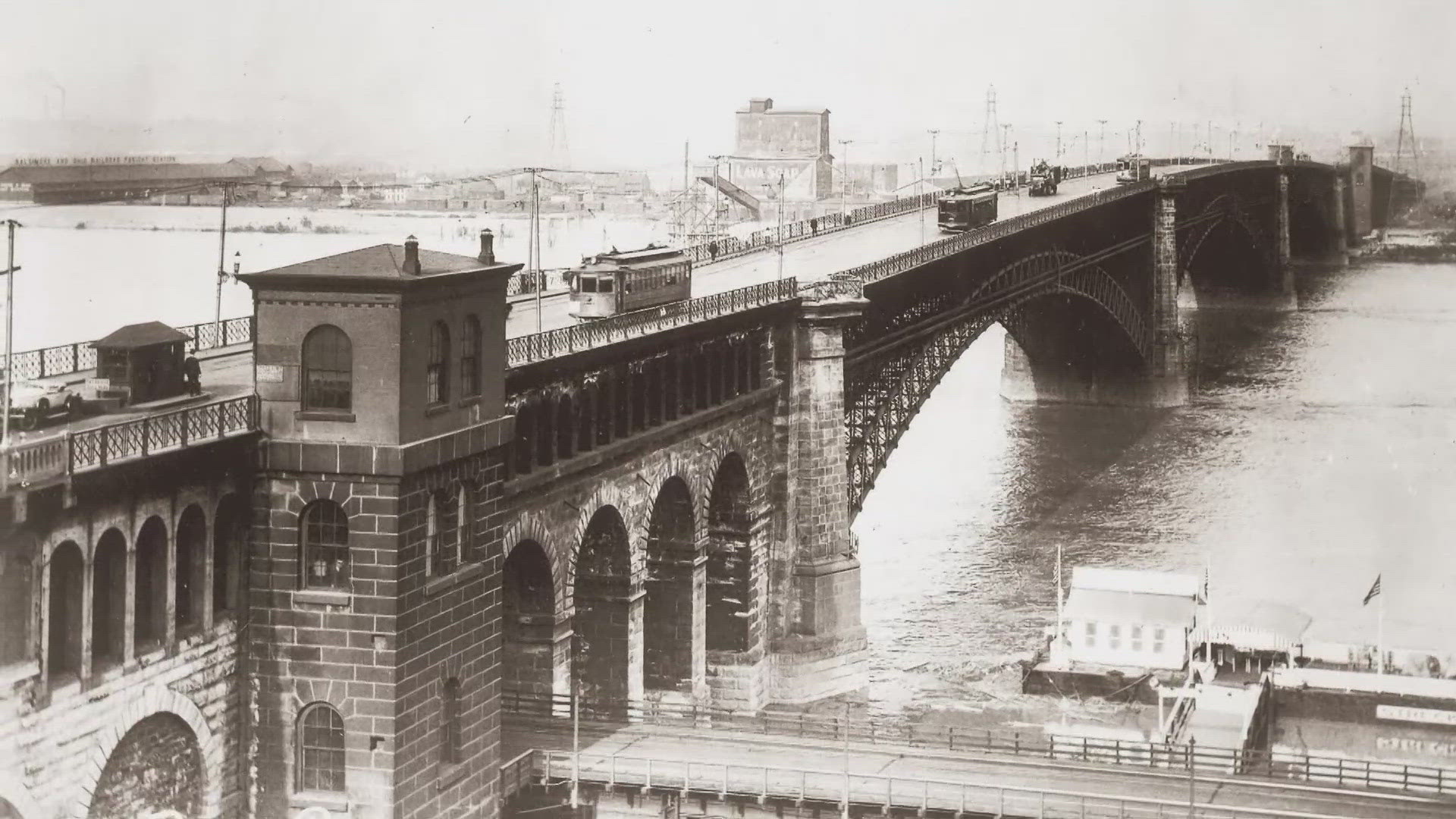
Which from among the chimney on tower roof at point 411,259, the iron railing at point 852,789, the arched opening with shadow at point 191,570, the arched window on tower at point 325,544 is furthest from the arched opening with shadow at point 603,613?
the arched opening with shadow at point 191,570

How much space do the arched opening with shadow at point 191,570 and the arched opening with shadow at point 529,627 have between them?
1436cm

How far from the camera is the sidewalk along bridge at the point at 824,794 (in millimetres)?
48156

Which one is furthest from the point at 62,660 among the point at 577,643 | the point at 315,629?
the point at 577,643

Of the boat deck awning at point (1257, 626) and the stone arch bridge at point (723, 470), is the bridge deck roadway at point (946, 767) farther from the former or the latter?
the boat deck awning at point (1257, 626)

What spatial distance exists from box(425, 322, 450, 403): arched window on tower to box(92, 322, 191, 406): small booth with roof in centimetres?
533

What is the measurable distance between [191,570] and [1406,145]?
155 metres

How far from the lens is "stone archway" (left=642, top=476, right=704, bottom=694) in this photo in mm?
65000

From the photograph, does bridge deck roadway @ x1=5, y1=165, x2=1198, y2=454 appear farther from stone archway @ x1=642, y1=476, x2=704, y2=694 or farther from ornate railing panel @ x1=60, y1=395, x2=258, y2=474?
stone archway @ x1=642, y1=476, x2=704, y2=694

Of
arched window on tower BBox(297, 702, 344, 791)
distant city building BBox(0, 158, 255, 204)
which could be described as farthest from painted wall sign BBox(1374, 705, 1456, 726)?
distant city building BBox(0, 158, 255, 204)

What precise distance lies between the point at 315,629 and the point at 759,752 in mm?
15057

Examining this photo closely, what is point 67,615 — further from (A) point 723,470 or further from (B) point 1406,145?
(B) point 1406,145

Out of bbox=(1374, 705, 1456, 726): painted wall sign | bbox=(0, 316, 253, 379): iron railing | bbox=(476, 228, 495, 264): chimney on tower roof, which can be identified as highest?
bbox=(476, 228, 495, 264): chimney on tower roof

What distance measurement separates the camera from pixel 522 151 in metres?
109

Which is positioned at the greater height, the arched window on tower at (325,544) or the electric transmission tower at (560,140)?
the electric transmission tower at (560,140)
